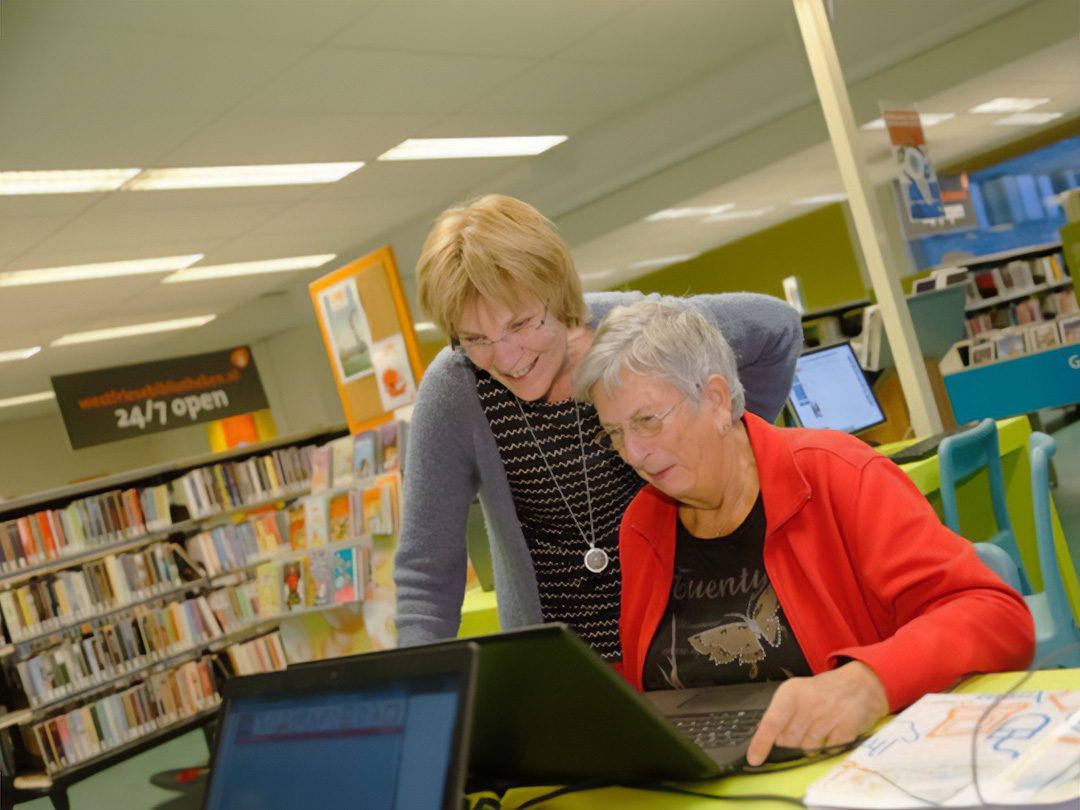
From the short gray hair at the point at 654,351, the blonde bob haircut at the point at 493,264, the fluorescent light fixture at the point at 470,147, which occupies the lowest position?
the short gray hair at the point at 654,351

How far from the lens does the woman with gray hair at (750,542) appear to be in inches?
45.6

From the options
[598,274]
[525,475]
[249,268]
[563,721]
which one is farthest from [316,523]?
[598,274]

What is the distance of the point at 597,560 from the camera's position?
5.48 feet

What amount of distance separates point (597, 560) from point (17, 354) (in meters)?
9.61

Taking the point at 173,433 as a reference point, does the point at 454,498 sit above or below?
below

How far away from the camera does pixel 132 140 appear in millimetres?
5238

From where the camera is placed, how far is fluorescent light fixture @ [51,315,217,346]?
966 cm

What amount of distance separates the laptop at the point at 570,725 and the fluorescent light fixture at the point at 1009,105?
8475mm

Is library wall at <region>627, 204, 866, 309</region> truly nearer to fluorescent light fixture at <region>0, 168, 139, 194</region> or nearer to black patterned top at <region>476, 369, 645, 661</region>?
fluorescent light fixture at <region>0, 168, 139, 194</region>

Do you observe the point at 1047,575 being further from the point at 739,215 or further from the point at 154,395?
the point at 739,215

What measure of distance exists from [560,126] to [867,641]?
22.0ft

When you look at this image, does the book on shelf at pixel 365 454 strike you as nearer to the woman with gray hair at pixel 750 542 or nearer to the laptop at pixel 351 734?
the woman with gray hair at pixel 750 542

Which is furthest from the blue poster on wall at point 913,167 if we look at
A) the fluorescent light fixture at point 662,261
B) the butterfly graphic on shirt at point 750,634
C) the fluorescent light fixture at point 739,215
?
the fluorescent light fixture at point 662,261

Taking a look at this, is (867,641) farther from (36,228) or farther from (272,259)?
(272,259)
